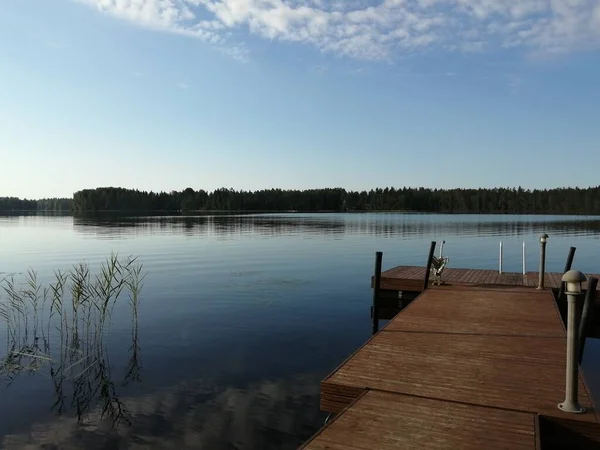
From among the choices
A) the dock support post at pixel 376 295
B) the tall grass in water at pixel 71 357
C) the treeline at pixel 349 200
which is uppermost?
the treeline at pixel 349 200

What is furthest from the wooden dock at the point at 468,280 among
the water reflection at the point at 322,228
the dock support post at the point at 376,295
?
the water reflection at the point at 322,228

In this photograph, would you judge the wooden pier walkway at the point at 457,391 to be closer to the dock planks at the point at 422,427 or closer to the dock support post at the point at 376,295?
the dock planks at the point at 422,427

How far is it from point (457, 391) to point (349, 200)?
176 m

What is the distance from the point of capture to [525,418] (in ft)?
15.7

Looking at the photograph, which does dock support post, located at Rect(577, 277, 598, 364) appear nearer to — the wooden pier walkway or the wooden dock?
the wooden pier walkway

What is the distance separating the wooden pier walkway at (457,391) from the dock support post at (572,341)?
0.12 metres

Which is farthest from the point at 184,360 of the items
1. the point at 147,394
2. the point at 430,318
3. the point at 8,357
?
the point at 430,318

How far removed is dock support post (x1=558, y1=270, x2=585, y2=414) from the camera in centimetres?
463

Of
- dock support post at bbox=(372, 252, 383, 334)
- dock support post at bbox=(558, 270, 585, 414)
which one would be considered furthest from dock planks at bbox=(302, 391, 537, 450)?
dock support post at bbox=(372, 252, 383, 334)

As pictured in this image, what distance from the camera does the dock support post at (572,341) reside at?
182 inches

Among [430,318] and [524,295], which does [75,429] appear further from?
[524,295]

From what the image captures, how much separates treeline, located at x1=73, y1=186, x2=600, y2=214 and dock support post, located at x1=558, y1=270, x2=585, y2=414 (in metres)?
161

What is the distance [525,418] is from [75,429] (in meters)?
6.47

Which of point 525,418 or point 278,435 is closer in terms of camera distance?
point 525,418
